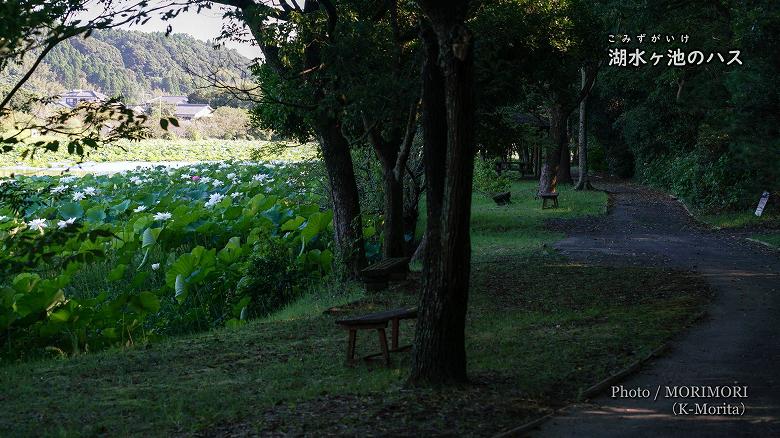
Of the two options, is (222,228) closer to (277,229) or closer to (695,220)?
(277,229)

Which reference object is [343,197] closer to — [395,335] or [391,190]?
[391,190]

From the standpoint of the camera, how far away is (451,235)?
681 centimetres

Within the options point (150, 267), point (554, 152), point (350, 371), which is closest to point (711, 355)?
point (350, 371)

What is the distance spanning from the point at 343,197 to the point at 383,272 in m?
1.77

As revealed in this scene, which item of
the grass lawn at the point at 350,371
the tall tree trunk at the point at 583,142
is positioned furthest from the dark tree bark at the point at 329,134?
the tall tree trunk at the point at 583,142

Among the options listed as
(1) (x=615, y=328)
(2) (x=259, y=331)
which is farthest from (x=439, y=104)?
(2) (x=259, y=331)

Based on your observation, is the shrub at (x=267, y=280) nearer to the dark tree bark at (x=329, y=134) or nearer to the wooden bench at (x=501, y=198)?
the dark tree bark at (x=329, y=134)

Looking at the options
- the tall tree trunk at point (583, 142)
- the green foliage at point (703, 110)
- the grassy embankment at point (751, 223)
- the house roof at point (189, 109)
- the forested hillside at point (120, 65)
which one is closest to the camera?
the green foliage at point (703, 110)

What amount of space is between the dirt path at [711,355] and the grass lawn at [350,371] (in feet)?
1.12

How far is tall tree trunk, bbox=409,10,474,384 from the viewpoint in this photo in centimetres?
674

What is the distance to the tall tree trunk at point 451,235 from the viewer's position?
265 inches

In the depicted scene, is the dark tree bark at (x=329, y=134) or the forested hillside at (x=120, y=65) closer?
the dark tree bark at (x=329, y=134)

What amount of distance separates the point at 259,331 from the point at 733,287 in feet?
22.2

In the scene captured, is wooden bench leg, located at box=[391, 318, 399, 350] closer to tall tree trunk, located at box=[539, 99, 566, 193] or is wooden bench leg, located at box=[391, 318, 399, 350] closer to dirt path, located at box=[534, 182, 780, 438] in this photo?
dirt path, located at box=[534, 182, 780, 438]
